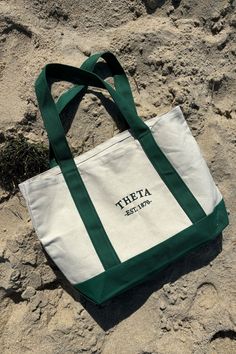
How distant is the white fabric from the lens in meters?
1.82

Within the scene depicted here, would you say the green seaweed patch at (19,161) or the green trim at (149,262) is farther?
the green seaweed patch at (19,161)

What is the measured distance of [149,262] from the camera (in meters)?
1.84

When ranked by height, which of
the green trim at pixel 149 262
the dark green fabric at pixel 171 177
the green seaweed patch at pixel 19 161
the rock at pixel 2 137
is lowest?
the green trim at pixel 149 262

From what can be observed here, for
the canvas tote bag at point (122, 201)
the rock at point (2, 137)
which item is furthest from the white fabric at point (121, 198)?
the rock at point (2, 137)

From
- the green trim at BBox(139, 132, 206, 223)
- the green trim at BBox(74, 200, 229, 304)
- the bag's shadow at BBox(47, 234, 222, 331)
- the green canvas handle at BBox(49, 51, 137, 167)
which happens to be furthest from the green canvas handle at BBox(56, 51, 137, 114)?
the bag's shadow at BBox(47, 234, 222, 331)

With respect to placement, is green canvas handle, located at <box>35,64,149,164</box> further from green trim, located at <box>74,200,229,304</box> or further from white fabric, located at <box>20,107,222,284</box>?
green trim, located at <box>74,200,229,304</box>

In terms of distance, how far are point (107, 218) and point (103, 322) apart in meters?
0.43

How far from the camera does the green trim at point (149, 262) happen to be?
1805mm

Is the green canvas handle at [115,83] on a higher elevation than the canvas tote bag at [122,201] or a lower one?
higher

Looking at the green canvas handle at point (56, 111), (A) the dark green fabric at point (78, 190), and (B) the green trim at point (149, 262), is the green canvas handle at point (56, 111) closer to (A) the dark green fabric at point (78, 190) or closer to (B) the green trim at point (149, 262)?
(A) the dark green fabric at point (78, 190)

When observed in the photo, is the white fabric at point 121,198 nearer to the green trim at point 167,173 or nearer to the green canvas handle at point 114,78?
the green trim at point 167,173

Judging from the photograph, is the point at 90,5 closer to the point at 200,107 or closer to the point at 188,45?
the point at 188,45

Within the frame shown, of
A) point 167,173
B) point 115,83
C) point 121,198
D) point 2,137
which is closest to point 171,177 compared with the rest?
point 167,173

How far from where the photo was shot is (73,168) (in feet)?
6.09
